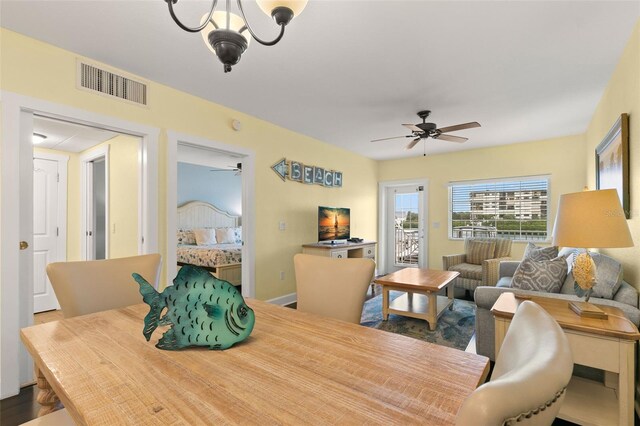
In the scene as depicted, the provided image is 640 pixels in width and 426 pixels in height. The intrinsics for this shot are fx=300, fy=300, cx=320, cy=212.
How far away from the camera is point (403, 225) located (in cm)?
631

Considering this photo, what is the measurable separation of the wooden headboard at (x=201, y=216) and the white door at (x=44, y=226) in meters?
2.20

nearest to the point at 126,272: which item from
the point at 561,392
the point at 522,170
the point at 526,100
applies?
the point at 561,392

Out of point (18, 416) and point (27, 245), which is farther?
point (27, 245)

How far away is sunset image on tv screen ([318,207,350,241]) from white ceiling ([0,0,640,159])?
5.20 ft

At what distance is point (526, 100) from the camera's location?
3193 mm

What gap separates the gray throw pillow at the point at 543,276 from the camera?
2328 mm

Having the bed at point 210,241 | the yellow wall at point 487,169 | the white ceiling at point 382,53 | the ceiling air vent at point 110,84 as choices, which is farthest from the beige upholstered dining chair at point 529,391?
the yellow wall at point 487,169

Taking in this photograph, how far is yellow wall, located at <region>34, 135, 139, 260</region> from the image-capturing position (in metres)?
3.46

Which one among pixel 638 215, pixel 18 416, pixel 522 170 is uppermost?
pixel 522 170

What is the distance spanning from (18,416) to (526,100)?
193 inches

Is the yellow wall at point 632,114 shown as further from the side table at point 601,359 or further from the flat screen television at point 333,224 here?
the flat screen television at point 333,224

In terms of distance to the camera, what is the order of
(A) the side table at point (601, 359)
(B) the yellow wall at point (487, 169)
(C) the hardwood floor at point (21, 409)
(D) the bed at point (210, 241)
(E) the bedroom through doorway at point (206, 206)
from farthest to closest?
(E) the bedroom through doorway at point (206, 206)
(D) the bed at point (210, 241)
(B) the yellow wall at point (487, 169)
(C) the hardwood floor at point (21, 409)
(A) the side table at point (601, 359)

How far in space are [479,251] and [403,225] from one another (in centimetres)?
179

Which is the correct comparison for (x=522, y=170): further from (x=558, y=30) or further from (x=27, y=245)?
(x=27, y=245)
